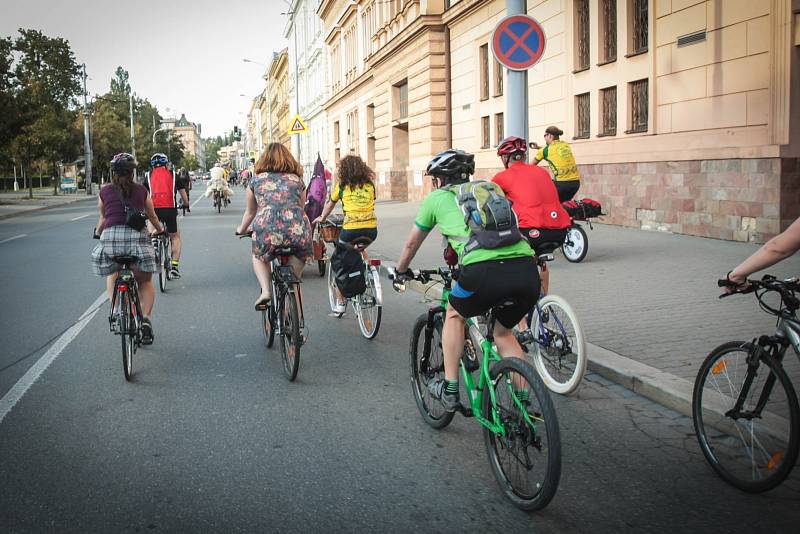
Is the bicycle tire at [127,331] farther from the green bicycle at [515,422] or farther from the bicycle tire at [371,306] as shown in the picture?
the green bicycle at [515,422]

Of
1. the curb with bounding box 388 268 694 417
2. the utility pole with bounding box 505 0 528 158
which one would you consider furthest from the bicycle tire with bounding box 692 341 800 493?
the utility pole with bounding box 505 0 528 158

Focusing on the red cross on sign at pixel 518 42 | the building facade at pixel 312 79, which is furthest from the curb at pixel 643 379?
the building facade at pixel 312 79

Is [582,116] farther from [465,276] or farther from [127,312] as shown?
[465,276]

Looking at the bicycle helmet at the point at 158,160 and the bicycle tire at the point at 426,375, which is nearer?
the bicycle tire at the point at 426,375

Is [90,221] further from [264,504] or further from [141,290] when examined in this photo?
[264,504]

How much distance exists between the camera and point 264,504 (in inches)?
146

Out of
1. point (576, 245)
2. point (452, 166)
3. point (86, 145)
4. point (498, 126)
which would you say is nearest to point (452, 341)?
point (452, 166)

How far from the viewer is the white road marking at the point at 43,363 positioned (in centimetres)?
559

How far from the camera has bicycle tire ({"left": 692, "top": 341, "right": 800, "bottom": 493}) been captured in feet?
11.5

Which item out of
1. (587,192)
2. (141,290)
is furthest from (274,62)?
(141,290)

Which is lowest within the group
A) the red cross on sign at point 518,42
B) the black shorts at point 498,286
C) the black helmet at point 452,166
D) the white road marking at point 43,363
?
the white road marking at point 43,363

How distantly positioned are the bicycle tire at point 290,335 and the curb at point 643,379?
3.49ft

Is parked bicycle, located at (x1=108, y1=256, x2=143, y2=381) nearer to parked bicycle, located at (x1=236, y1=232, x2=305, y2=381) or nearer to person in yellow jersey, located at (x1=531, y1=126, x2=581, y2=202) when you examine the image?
parked bicycle, located at (x1=236, y1=232, x2=305, y2=381)

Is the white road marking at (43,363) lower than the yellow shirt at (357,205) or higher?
lower
